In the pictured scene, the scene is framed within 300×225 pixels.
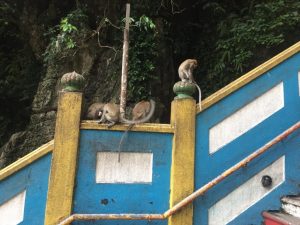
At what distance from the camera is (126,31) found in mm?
4512

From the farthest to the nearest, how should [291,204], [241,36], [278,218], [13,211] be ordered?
1. [241,36]
2. [291,204]
3. [13,211]
4. [278,218]

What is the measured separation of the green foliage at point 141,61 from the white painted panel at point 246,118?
3.05 meters

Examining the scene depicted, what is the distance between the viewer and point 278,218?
12.0 feet

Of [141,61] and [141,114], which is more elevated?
[141,61]

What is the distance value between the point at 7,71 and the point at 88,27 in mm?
4242

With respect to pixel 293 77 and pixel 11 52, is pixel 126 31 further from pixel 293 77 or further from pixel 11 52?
pixel 11 52

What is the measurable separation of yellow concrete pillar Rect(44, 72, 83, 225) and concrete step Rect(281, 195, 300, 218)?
2.35 meters

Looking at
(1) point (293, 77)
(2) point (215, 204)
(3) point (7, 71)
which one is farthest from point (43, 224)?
(3) point (7, 71)

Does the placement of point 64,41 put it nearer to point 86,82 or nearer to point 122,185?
point 86,82

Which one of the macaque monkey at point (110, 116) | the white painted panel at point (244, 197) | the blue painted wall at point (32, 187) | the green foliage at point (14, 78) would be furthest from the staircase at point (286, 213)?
the green foliage at point (14, 78)

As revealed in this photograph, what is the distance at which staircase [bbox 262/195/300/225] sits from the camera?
3592mm

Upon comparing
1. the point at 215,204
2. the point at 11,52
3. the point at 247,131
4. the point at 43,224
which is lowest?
the point at 43,224

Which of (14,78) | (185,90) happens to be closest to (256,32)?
(185,90)

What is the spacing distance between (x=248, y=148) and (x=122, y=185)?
152cm
